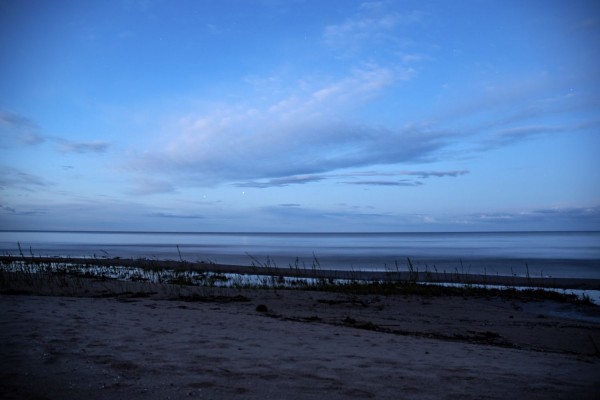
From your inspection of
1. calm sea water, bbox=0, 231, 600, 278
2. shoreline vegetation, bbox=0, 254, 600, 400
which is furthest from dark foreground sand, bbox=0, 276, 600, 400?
calm sea water, bbox=0, 231, 600, 278

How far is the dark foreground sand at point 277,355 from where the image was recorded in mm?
4422

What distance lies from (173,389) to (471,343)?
665 cm

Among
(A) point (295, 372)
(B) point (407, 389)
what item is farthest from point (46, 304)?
(B) point (407, 389)

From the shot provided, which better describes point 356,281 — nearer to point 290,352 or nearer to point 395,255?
point 290,352

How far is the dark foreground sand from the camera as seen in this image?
4422 mm

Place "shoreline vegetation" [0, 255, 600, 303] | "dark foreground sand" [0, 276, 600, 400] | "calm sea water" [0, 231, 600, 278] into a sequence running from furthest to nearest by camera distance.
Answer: "calm sea water" [0, 231, 600, 278] → "shoreline vegetation" [0, 255, 600, 303] → "dark foreground sand" [0, 276, 600, 400]

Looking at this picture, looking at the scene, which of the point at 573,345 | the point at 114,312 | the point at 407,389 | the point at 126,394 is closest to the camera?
the point at 126,394

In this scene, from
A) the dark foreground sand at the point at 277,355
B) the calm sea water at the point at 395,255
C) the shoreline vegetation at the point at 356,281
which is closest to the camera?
the dark foreground sand at the point at 277,355

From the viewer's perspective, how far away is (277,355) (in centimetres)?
596

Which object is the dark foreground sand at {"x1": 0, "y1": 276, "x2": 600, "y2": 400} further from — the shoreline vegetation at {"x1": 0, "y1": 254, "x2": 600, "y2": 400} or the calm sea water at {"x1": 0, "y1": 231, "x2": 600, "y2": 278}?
the calm sea water at {"x1": 0, "y1": 231, "x2": 600, "y2": 278}

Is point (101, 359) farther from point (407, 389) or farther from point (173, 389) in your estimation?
point (407, 389)

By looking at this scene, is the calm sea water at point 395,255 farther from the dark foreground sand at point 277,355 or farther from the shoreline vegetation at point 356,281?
the dark foreground sand at point 277,355

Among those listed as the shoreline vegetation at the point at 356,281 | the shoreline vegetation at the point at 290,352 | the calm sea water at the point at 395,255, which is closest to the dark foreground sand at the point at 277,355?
the shoreline vegetation at the point at 290,352

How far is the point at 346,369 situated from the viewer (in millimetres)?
5324
